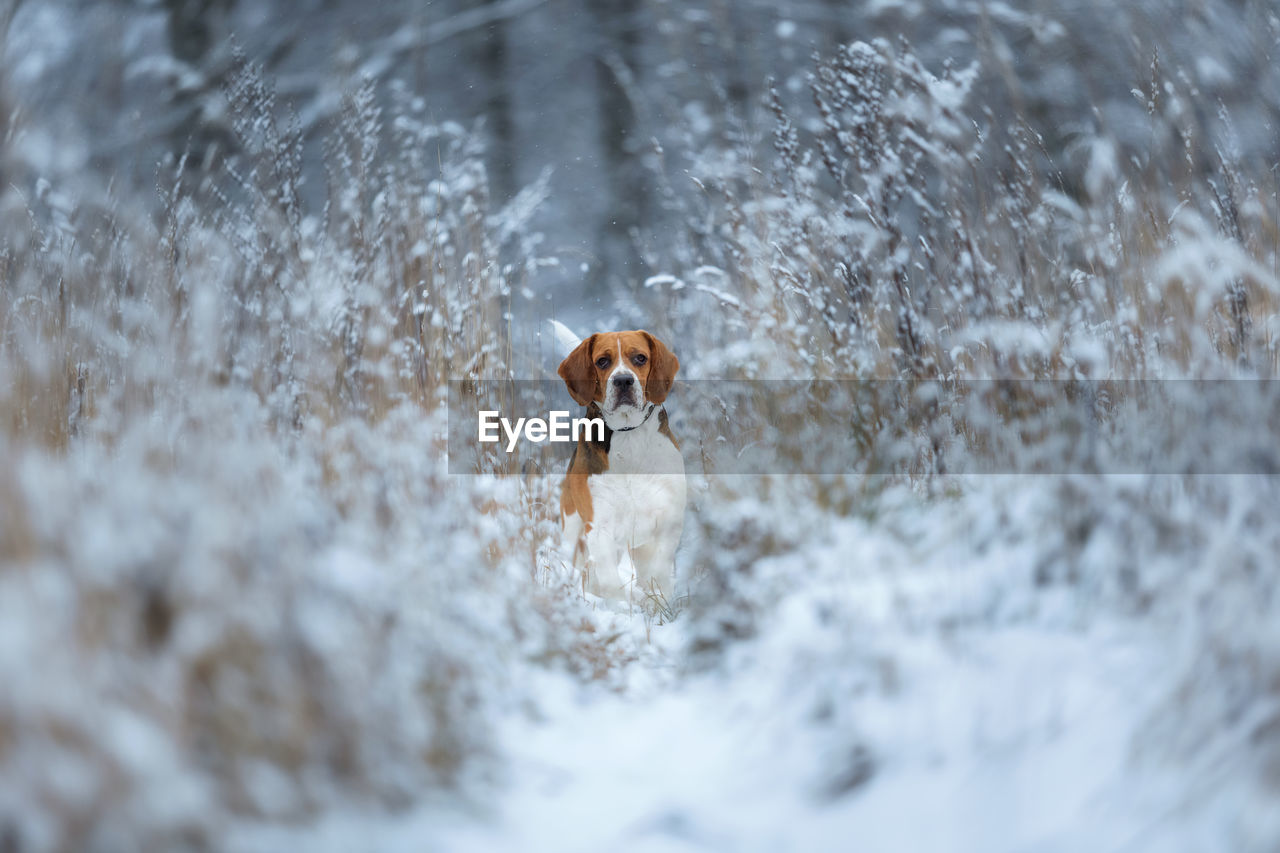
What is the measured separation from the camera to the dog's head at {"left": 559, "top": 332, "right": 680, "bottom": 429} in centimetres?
288

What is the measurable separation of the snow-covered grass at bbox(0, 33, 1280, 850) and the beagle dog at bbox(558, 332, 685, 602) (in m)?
0.14

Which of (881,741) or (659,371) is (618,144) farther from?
(881,741)

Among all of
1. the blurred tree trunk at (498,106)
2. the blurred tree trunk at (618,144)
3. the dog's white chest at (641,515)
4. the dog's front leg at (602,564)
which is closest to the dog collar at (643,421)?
the dog's white chest at (641,515)

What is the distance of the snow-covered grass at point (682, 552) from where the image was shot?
0.85 metres

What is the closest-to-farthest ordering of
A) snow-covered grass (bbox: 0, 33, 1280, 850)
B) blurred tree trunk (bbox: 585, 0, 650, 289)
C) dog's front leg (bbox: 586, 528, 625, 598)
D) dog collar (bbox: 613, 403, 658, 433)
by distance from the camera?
snow-covered grass (bbox: 0, 33, 1280, 850), dog's front leg (bbox: 586, 528, 625, 598), dog collar (bbox: 613, 403, 658, 433), blurred tree trunk (bbox: 585, 0, 650, 289)

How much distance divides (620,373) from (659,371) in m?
0.21

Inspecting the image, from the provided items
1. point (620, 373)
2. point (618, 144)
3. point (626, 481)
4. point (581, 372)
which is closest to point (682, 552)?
point (626, 481)

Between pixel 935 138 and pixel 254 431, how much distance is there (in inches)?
66.3

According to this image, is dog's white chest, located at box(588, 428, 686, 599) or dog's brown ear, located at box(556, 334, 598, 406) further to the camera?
dog's brown ear, located at box(556, 334, 598, 406)

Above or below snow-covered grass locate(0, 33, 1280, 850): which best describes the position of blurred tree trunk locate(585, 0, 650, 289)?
above

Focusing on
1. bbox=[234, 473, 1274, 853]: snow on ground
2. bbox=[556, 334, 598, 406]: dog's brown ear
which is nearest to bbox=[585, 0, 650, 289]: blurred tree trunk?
bbox=[556, 334, 598, 406]: dog's brown ear

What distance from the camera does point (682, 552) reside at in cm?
276

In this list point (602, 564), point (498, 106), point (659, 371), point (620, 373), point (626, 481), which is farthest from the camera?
point (498, 106)

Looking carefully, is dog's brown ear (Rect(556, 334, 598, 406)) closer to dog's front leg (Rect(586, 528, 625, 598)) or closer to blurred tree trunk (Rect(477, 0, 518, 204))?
dog's front leg (Rect(586, 528, 625, 598))
